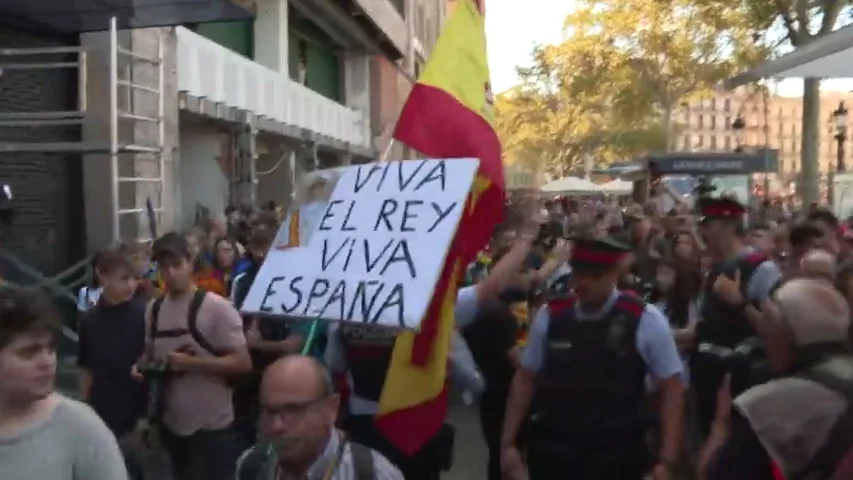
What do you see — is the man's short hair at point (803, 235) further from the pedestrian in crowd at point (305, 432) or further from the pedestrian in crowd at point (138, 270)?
the pedestrian in crowd at point (305, 432)

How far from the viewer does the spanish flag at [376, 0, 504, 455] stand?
4.68m

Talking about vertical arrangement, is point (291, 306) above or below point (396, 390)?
above

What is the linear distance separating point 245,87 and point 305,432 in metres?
14.9

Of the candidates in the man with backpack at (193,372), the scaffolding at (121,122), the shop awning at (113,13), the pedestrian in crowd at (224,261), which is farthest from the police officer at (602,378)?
the scaffolding at (121,122)

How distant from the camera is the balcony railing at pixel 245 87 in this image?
14.8m

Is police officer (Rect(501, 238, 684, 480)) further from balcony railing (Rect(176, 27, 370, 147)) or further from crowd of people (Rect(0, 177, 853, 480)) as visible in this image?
balcony railing (Rect(176, 27, 370, 147))

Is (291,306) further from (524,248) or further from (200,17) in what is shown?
(200,17)

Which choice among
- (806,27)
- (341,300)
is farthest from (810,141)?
(341,300)

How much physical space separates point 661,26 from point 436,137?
43.9m

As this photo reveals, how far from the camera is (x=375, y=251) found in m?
4.21

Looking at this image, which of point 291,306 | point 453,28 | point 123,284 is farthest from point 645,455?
point 123,284

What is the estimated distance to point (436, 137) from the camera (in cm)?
508

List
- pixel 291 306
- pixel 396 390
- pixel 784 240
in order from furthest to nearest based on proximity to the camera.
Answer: pixel 784 240
pixel 396 390
pixel 291 306

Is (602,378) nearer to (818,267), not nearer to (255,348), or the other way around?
(818,267)
